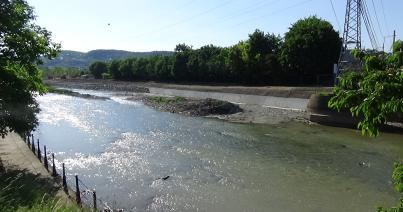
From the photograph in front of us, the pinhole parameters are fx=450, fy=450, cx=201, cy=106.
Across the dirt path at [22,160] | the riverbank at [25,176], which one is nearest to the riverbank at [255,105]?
the dirt path at [22,160]

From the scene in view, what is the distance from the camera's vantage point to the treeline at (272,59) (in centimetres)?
7512

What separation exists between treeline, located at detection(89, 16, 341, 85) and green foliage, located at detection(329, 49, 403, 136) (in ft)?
231

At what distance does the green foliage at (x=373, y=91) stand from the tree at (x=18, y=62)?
64.6ft

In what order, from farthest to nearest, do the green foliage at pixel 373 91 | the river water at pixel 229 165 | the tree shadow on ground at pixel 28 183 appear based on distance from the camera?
the river water at pixel 229 165, the tree shadow on ground at pixel 28 183, the green foliage at pixel 373 91

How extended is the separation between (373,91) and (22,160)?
76.5 ft

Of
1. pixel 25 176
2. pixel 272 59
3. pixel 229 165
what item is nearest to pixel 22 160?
pixel 25 176

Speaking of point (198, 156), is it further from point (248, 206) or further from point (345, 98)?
point (345, 98)

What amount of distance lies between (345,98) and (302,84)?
2934 inches

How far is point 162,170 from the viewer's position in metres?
27.2

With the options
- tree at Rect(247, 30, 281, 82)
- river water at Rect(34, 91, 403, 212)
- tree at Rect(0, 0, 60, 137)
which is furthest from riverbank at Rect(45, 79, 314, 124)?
tree at Rect(0, 0, 60, 137)

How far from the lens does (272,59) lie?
3278 inches

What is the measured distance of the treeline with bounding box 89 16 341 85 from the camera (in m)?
75.1

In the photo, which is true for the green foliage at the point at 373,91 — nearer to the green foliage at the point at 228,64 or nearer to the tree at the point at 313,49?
the tree at the point at 313,49

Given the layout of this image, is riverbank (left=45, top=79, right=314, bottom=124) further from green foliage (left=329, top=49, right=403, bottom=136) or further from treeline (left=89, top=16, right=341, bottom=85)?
green foliage (left=329, top=49, right=403, bottom=136)
